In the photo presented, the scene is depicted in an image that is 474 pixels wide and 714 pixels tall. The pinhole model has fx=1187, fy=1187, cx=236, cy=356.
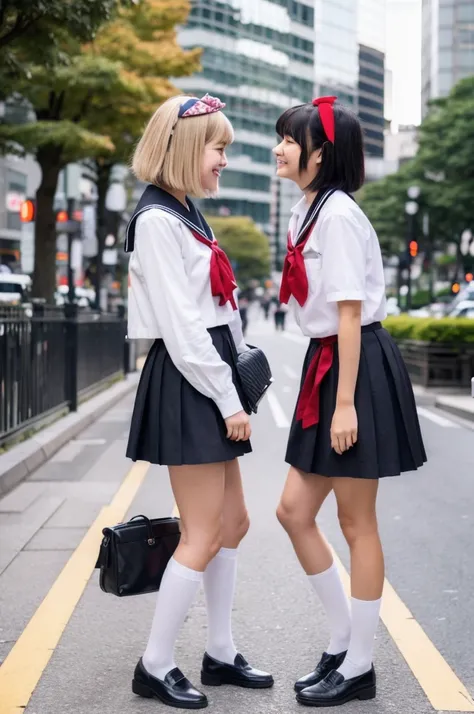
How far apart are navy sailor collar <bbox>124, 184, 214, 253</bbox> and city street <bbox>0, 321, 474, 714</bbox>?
1.56 meters

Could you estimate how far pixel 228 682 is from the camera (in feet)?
13.7

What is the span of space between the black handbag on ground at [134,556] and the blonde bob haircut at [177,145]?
3.74 feet

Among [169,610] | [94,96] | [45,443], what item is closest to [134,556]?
[169,610]

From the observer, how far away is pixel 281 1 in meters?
136

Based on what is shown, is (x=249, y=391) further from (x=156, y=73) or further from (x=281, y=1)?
(x=281, y=1)

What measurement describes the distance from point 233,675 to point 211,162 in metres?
1.77

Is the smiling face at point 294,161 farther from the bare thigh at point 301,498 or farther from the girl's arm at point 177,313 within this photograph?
the bare thigh at point 301,498

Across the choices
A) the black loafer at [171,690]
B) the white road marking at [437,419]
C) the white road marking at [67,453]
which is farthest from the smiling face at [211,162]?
the white road marking at [437,419]

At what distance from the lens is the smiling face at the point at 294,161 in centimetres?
392

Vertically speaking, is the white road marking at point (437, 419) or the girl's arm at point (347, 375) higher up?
the girl's arm at point (347, 375)

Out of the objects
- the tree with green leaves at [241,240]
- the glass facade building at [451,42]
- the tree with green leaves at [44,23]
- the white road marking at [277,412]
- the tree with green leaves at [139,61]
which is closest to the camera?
the tree with green leaves at [44,23]

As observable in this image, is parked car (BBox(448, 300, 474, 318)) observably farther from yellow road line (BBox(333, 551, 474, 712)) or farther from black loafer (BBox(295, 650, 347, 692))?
black loafer (BBox(295, 650, 347, 692))

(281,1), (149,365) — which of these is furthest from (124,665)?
(281,1)

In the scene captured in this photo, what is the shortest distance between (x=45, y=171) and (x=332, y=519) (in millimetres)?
20848
